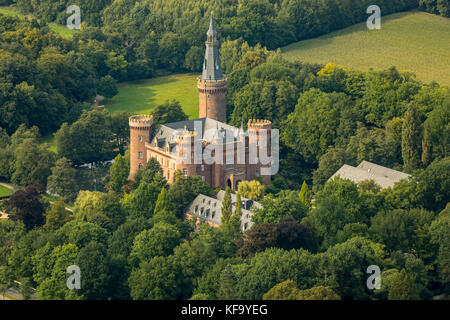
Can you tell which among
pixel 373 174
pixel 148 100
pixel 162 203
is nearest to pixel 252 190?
pixel 162 203

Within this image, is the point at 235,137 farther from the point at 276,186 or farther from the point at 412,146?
the point at 412,146

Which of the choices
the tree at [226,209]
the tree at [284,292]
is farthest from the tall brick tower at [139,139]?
the tree at [284,292]

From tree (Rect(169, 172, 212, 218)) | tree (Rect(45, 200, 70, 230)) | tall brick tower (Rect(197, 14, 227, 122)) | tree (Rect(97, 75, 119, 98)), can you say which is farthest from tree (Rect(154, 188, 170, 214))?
tree (Rect(97, 75, 119, 98))

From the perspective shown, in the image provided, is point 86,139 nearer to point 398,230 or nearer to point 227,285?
point 398,230

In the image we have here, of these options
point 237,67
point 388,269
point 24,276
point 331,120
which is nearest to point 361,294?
point 388,269

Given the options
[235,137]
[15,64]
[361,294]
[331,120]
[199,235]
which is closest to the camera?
[361,294]

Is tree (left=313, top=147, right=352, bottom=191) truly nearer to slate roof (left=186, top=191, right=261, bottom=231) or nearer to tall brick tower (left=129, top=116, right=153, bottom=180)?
slate roof (left=186, top=191, right=261, bottom=231)

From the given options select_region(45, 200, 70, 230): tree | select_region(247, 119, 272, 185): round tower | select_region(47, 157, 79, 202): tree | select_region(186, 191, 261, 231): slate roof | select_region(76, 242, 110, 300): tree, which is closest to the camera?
select_region(76, 242, 110, 300): tree
